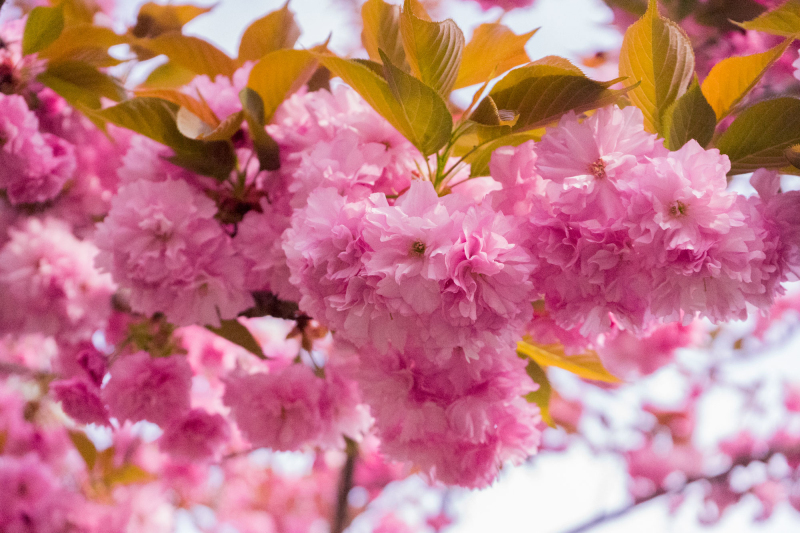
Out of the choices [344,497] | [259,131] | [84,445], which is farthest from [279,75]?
[344,497]

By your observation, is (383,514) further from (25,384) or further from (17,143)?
(17,143)

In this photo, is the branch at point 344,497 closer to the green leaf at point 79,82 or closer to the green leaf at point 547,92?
the green leaf at point 79,82

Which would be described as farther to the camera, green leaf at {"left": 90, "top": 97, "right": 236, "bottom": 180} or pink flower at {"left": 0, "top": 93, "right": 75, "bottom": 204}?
pink flower at {"left": 0, "top": 93, "right": 75, "bottom": 204}

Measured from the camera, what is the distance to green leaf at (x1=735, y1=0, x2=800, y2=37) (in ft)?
1.86

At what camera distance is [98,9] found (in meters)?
1.20

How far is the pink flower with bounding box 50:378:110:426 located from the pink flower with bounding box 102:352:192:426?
4cm

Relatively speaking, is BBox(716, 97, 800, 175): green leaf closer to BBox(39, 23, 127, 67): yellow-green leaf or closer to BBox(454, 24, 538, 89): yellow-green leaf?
BBox(454, 24, 538, 89): yellow-green leaf

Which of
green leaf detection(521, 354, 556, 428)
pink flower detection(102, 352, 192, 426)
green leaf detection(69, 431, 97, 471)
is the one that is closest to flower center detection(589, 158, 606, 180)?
green leaf detection(521, 354, 556, 428)

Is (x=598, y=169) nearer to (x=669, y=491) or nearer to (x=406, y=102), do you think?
(x=406, y=102)

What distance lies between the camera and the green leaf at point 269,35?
0.86m

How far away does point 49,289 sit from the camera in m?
1.05

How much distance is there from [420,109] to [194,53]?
0.50m

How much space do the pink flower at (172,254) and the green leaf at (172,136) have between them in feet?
0.13

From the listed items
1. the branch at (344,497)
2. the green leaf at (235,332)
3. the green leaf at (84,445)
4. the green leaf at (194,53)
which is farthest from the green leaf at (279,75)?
the branch at (344,497)
